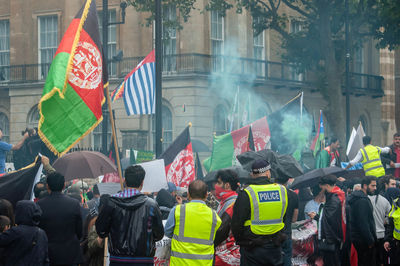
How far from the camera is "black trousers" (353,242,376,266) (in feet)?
40.7

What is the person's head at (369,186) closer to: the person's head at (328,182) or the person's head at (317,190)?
the person's head at (317,190)

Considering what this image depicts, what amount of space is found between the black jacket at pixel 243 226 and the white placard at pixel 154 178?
2.95 metres

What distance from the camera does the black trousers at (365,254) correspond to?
12.4 m

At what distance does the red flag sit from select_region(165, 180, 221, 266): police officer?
745cm

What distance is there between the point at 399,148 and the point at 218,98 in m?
17.1

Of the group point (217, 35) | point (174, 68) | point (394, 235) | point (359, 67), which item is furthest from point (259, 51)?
point (394, 235)

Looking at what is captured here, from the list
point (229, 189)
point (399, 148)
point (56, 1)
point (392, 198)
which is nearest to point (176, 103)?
point (56, 1)

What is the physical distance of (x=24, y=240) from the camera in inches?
306

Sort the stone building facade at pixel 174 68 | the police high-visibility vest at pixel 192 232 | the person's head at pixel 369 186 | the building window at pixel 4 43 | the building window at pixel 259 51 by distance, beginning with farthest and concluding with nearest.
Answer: the building window at pixel 4 43 < the building window at pixel 259 51 < the stone building facade at pixel 174 68 < the person's head at pixel 369 186 < the police high-visibility vest at pixel 192 232

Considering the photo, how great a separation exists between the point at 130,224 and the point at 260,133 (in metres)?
8.13

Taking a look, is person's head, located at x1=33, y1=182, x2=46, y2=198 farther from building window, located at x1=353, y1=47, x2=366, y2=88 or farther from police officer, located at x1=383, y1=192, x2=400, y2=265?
building window, located at x1=353, y1=47, x2=366, y2=88

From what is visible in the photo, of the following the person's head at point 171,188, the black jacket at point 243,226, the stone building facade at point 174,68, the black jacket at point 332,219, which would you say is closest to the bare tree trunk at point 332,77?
the stone building facade at point 174,68

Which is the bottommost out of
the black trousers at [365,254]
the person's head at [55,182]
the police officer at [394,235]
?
the black trousers at [365,254]

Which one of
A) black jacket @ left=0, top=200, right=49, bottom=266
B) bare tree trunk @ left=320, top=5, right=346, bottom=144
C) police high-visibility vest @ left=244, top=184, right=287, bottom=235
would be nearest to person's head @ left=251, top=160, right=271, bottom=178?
police high-visibility vest @ left=244, top=184, right=287, bottom=235
